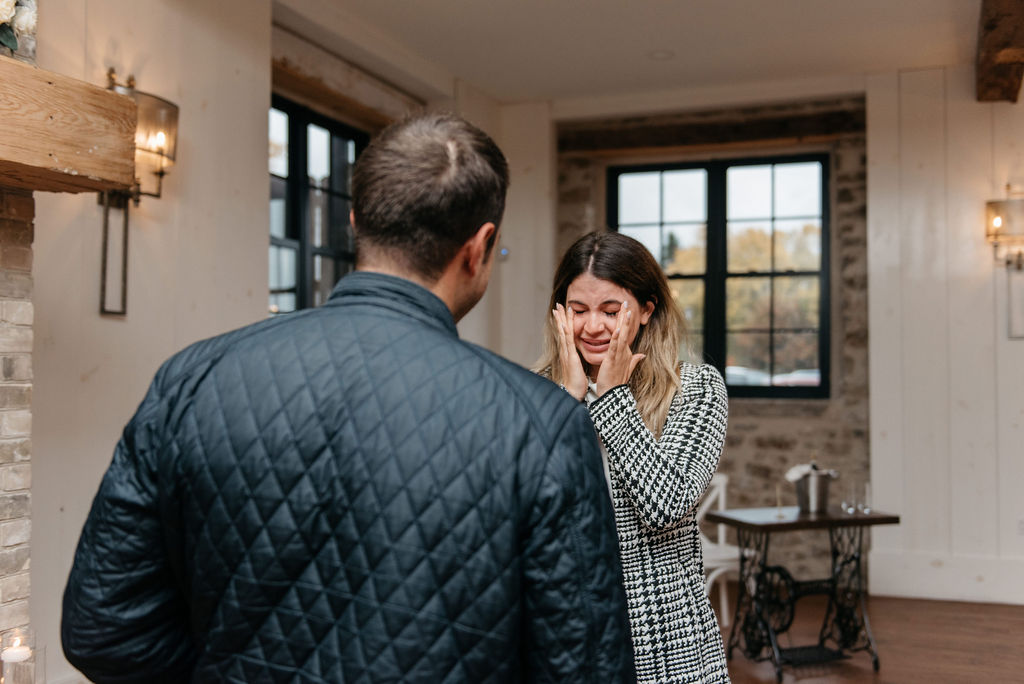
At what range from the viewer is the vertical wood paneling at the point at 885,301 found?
6398 mm

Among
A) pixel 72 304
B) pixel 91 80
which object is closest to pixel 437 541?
pixel 72 304

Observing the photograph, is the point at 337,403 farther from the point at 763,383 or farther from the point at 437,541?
the point at 763,383

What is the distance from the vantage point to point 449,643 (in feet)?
3.16

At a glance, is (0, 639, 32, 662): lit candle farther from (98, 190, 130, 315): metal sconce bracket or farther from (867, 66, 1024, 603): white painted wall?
(867, 66, 1024, 603): white painted wall

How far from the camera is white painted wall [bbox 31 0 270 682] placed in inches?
143

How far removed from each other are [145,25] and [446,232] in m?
3.59

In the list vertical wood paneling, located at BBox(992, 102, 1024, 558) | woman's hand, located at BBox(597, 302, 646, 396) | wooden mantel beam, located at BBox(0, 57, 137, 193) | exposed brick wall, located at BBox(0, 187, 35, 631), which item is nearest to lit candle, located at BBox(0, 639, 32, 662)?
exposed brick wall, located at BBox(0, 187, 35, 631)

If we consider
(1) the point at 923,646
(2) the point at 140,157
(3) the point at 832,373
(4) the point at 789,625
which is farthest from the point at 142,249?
(3) the point at 832,373

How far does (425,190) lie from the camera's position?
1.05 m

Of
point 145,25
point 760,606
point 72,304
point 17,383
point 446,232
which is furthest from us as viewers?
point 760,606

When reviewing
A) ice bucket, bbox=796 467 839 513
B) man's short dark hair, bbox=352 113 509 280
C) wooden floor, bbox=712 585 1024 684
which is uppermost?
man's short dark hair, bbox=352 113 509 280

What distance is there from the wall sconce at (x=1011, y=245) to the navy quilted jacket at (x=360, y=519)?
6.02m

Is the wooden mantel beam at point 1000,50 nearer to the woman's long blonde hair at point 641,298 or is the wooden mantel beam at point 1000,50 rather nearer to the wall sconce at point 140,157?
the woman's long blonde hair at point 641,298

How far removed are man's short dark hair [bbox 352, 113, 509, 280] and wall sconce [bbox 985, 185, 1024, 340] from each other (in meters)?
6.00
